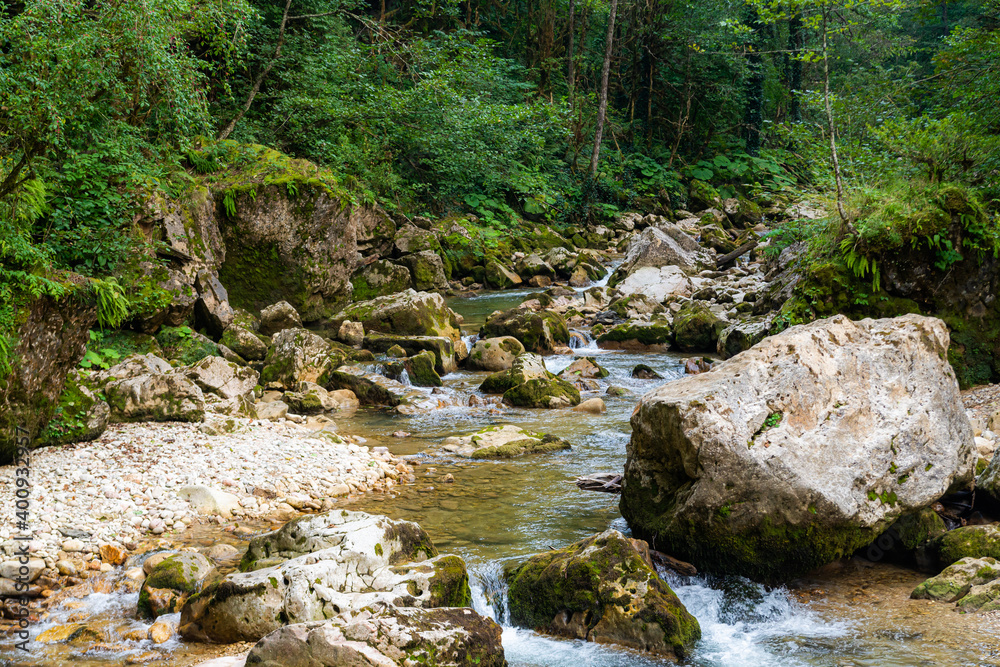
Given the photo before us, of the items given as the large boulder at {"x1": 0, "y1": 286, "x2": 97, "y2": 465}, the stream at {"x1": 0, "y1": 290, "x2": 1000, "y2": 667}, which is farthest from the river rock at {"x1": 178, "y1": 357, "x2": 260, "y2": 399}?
the stream at {"x1": 0, "y1": 290, "x2": 1000, "y2": 667}

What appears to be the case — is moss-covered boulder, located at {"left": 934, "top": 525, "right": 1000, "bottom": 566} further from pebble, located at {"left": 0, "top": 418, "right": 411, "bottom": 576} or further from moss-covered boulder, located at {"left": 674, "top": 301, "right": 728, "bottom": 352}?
moss-covered boulder, located at {"left": 674, "top": 301, "right": 728, "bottom": 352}

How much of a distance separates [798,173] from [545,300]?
7.05 meters

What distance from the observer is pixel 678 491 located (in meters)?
5.19

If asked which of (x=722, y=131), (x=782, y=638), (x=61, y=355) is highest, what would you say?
(x=722, y=131)

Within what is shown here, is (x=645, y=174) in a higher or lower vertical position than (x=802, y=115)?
lower

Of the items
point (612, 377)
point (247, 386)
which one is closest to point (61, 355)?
point (247, 386)

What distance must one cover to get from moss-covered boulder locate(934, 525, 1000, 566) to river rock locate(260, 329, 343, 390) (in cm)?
839

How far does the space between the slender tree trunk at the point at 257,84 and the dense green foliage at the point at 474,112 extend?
122 millimetres

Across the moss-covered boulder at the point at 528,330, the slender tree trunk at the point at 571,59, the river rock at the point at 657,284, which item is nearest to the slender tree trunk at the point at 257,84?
the moss-covered boulder at the point at 528,330

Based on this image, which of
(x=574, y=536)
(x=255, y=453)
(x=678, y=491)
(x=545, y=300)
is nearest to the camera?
(x=678, y=491)

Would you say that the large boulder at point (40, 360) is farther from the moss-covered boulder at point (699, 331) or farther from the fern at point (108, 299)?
the moss-covered boulder at point (699, 331)

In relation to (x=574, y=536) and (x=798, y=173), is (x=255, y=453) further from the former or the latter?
(x=798, y=173)

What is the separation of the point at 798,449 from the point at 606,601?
1.78 meters

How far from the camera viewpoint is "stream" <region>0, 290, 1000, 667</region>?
161 inches
